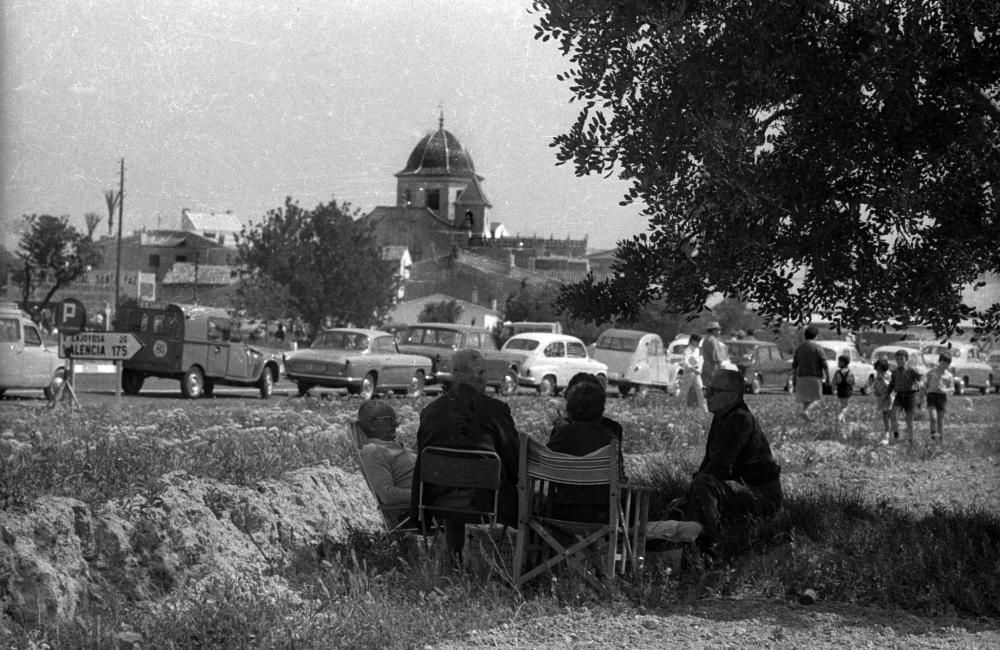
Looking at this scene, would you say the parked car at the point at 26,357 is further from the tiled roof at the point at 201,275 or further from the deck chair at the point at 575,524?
the tiled roof at the point at 201,275

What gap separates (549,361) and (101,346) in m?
19.5

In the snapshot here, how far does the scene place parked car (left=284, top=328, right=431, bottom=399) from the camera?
29.8 metres

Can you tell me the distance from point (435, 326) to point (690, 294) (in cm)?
2591

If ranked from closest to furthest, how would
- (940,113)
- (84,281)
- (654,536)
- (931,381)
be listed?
(654,536), (940,113), (931,381), (84,281)

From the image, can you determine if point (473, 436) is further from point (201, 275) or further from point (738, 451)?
point (201, 275)

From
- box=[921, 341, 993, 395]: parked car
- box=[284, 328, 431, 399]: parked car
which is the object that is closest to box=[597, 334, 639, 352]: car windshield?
box=[284, 328, 431, 399]: parked car

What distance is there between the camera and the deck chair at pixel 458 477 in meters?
7.47

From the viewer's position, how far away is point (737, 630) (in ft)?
21.4

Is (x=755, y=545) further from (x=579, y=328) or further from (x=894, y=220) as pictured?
(x=579, y=328)

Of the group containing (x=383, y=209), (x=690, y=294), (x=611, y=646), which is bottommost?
(x=611, y=646)

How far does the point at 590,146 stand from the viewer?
29.0 ft

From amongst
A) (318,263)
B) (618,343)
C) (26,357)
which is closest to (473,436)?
(26,357)

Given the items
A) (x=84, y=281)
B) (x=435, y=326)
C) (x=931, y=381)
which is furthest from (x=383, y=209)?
(x=931, y=381)

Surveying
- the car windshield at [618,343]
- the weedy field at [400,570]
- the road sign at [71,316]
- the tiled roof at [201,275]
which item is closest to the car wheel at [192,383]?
the road sign at [71,316]
